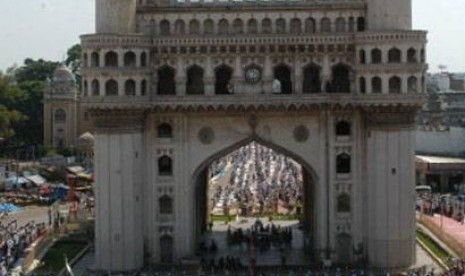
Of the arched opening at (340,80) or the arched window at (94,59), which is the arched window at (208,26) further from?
the arched opening at (340,80)

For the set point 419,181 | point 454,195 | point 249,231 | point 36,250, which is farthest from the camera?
point 419,181

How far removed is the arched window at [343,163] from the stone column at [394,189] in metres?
1.78

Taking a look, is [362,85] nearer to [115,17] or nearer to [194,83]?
[194,83]

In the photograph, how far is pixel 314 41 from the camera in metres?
42.1

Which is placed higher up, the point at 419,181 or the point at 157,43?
the point at 157,43

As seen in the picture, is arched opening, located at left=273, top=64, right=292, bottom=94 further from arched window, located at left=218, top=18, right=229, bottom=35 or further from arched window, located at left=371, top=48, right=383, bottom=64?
arched window, located at left=371, top=48, right=383, bottom=64

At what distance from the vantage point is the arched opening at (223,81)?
142 feet

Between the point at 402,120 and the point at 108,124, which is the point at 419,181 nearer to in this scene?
the point at 402,120

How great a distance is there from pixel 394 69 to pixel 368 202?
623 centimetres

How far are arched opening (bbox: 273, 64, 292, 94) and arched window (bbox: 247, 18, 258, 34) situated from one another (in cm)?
204

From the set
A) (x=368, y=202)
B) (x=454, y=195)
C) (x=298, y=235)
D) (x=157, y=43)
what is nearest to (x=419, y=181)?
(x=454, y=195)

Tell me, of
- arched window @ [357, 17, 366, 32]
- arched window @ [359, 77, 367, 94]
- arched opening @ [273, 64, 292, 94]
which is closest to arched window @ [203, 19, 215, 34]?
arched opening @ [273, 64, 292, 94]

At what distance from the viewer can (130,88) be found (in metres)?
41.9

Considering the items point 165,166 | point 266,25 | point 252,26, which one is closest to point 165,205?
point 165,166
